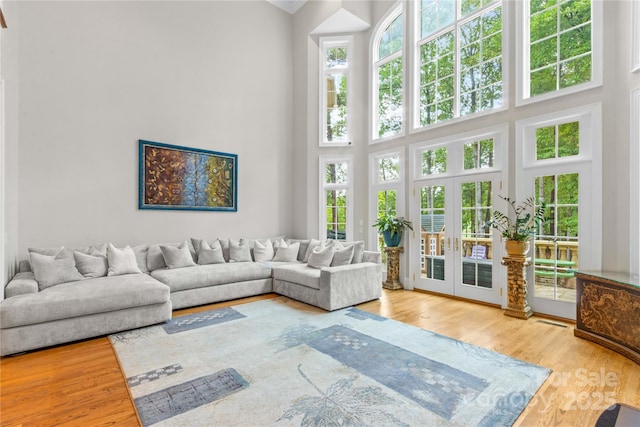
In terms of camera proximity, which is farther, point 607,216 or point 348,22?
point 348,22

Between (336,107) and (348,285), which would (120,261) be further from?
(336,107)

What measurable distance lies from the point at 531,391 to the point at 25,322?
14.6 feet

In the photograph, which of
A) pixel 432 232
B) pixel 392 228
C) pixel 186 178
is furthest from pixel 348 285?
pixel 186 178

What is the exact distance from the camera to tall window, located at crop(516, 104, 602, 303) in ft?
12.2

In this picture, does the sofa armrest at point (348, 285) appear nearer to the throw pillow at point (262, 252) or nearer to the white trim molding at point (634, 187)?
the throw pillow at point (262, 252)

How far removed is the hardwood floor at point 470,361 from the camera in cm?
205

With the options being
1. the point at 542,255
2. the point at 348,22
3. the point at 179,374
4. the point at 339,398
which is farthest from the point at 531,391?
the point at 348,22

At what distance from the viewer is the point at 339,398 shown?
2.21 meters

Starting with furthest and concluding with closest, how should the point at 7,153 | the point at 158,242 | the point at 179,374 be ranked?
the point at 158,242 < the point at 7,153 < the point at 179,374

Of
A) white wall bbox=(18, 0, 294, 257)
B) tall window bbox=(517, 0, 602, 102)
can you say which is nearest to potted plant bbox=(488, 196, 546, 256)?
tall window bbox=(517, 0, 602, 102)

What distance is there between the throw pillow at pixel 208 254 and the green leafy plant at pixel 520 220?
425 centimetres

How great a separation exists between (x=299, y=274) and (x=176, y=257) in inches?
75.9

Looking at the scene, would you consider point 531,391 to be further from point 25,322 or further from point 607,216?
point 25,322

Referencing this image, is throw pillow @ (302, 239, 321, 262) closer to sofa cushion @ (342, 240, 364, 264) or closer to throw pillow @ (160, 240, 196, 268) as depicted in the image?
sofa cushion @ (342, 240, 364, 264)
